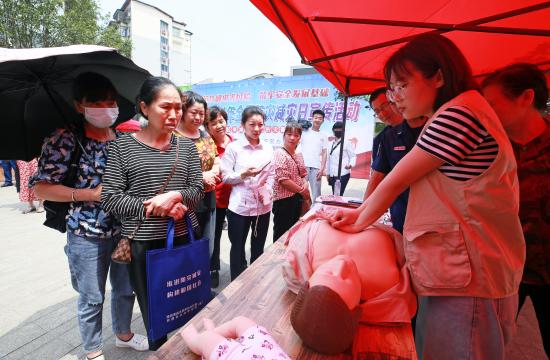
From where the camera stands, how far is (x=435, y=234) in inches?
41.0

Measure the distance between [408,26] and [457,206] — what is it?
52.9 inches

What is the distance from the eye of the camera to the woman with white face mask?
171 cm

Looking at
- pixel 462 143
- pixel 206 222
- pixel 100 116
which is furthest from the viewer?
pixel 206 222

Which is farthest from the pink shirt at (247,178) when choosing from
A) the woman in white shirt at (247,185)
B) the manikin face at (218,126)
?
the manikin face at (218,126)

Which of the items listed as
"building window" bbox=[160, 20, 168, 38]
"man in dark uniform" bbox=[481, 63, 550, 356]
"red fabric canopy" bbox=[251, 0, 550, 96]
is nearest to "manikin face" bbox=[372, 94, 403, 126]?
"red fabric canopy" bbox=[251, 0, 550, 96]

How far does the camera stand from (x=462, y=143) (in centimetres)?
96

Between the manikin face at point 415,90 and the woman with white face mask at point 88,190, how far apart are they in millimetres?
1645

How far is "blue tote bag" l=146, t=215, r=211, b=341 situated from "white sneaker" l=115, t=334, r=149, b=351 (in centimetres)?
79

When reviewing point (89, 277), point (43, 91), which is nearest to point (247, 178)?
point (89, 277)

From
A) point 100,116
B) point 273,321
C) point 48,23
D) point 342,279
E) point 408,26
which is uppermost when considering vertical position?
point 48,23

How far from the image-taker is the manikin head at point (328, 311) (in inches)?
40.4

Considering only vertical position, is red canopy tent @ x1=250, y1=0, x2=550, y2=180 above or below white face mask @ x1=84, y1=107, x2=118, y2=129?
above

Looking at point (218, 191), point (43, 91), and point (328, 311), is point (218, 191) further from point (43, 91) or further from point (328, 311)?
point (328, 311)

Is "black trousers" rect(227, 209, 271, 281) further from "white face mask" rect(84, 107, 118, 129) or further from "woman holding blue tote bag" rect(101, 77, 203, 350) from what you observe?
"white face mask" rect(84, 107, 118, 129)
